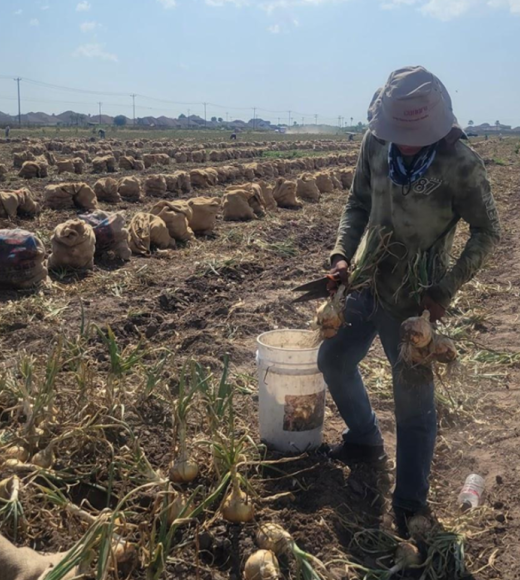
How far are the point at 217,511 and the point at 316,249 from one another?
6763mm

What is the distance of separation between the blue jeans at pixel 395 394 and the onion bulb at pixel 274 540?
2.02 ft

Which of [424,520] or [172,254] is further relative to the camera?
[172,254]

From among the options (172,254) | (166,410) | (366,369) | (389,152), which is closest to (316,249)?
(172,254)

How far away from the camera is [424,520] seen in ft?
8.56

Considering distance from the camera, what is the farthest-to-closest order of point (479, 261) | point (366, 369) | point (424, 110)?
point (366, 369) < point (479, 261) < point (424, 110)

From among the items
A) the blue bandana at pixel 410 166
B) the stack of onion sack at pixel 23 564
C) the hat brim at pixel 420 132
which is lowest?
the stack of onion sack at pixel 23 564

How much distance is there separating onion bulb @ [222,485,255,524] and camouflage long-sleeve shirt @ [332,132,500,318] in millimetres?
1046

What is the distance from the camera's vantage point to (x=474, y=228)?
2617mm

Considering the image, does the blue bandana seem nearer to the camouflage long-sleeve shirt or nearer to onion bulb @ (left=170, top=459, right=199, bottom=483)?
the camouflage long-sleeve shirt

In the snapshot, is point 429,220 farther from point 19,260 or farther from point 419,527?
point 19,260

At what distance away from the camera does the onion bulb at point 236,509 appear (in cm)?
253

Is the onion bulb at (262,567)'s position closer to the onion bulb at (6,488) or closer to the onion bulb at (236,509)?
the onion bulb at (236,509)

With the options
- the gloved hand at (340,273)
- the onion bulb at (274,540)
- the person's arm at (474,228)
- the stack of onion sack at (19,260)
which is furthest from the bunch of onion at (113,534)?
the stack of onion sack at (19,260)

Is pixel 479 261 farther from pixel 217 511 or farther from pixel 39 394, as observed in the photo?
pixel 39 394
